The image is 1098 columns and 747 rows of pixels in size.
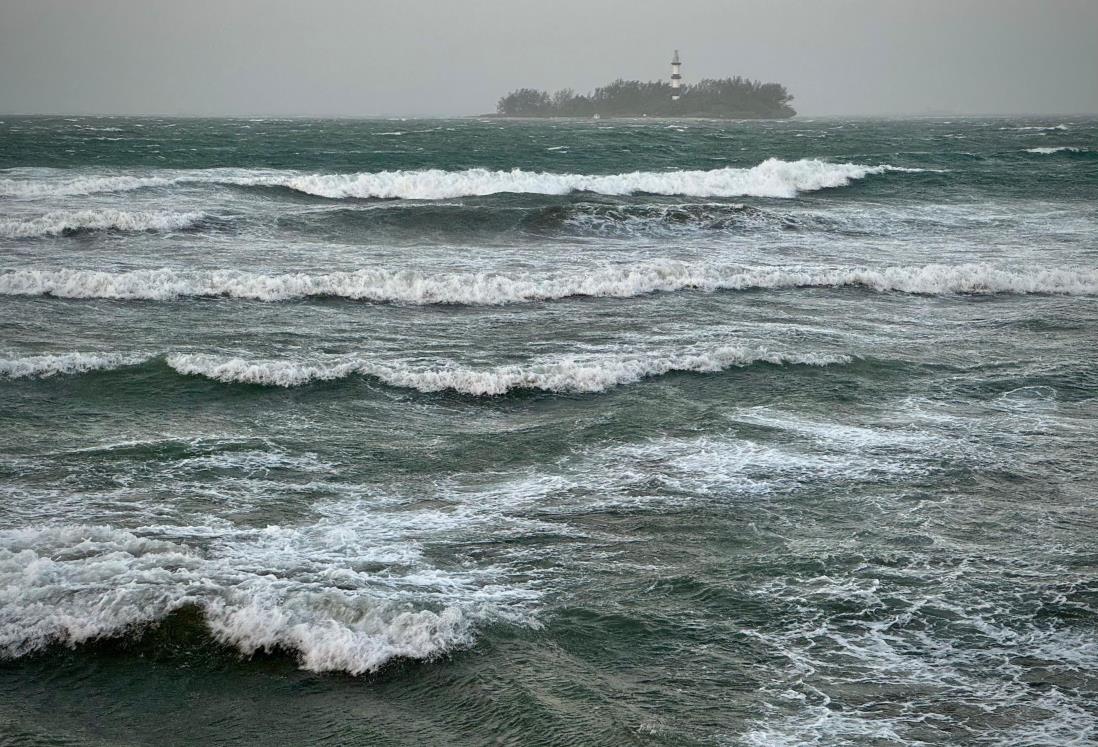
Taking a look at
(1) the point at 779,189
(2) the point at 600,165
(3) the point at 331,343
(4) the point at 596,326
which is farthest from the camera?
(2) the point at 600,165

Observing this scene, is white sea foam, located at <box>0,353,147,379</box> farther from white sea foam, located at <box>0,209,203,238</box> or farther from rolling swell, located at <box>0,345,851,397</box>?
white sea foam, located at <box>0,209,203,238</box>

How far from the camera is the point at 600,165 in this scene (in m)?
42.1

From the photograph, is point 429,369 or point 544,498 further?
point 429,369

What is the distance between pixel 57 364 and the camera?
1226cm

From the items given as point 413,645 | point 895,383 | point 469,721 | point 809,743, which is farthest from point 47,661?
point 895,383

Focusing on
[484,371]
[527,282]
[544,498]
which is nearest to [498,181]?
[527,282]

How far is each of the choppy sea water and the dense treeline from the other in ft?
452

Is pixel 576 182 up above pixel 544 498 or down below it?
above

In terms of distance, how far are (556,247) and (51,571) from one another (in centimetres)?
1740

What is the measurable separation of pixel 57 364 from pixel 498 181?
963 inches

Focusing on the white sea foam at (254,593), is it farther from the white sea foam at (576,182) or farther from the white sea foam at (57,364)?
the white sea foam at (576,182)

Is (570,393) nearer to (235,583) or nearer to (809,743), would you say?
(235,583)

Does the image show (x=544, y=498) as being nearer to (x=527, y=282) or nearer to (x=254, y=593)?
(x=254, y=593)

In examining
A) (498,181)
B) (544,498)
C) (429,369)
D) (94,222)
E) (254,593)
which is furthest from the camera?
(498,181)
